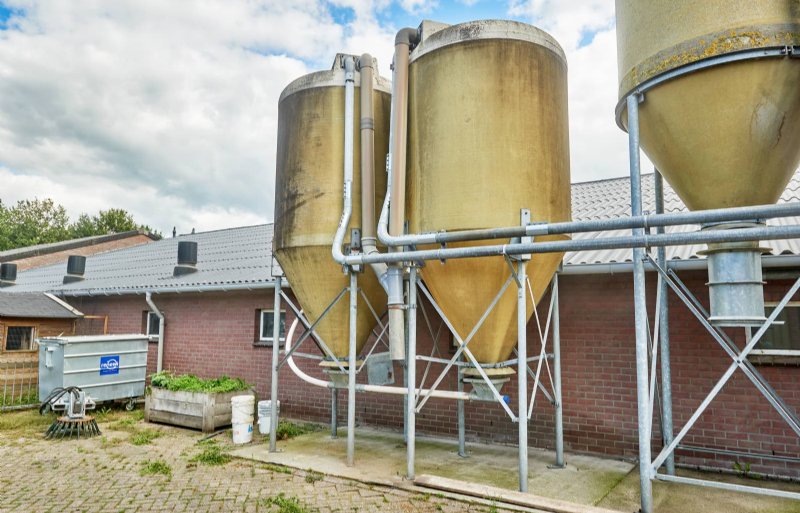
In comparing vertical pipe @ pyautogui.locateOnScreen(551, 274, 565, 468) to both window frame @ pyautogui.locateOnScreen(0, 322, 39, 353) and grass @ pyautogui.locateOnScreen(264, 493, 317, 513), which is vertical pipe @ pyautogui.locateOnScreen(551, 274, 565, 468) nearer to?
grass @ pyautogui.locateOnScreen(264, 493, 317, 513)

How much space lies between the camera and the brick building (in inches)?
244

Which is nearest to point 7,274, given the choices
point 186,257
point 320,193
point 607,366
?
point 186,257

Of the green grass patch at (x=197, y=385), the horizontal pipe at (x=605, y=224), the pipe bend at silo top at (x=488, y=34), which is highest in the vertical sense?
the pipe bend at silo top at (x=488, y=34)

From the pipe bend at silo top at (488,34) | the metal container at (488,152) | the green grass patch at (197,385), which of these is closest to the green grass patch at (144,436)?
the green grass patch at (197,385)

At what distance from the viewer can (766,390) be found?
15.8 feet

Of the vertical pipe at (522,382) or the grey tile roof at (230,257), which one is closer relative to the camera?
the vertical pipe at (522,382)

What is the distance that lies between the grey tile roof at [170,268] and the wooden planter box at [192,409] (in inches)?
85.6

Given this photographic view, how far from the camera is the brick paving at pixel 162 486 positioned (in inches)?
211

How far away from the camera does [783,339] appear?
245 inches

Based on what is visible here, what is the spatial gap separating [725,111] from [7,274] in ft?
72.1

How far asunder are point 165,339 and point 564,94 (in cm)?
1001

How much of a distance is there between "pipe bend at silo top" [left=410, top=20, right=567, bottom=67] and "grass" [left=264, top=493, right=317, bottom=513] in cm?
515

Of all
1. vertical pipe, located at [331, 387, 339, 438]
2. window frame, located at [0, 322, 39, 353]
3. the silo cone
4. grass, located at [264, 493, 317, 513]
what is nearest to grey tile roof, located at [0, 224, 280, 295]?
window frame, located at [0, 322, 39, 353]

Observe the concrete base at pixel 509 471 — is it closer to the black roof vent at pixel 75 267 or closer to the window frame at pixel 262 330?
the window frame at pixel 262 330
